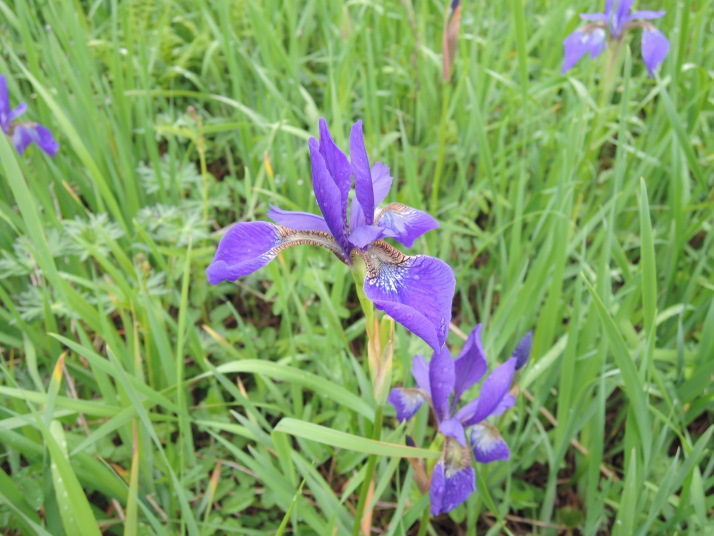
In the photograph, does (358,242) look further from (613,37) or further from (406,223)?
(613,37)

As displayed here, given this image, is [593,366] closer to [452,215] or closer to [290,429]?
[452,215]

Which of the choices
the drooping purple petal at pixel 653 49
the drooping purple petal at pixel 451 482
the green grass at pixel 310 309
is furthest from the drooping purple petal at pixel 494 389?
the drooping purple petal at pixel 653 49

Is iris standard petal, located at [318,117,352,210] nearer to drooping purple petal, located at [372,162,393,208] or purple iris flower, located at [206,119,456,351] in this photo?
purple iris flower, located at [206,119,456,351]

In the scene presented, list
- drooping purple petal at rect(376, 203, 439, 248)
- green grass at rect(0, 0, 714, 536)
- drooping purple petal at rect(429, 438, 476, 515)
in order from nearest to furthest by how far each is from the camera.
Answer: drooping purple petal at rect(376, 203, 439, 248)
drooping purple petal at rect(429, 438, 476, 515)
green grass at rect(0, 0, 714, 536)

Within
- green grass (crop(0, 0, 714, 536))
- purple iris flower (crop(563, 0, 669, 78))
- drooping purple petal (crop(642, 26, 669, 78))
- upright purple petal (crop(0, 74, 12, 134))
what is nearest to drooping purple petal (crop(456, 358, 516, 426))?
green grass (crop(0, 0, 714, 536))

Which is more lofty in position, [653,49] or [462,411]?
[653,49]

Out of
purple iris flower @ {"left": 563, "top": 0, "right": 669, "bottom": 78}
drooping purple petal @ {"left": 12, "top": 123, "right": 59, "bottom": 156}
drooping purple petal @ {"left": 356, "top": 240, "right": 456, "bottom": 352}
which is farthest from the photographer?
purple iris flower @ {"left": 563, "top": 0, "right": 669, "bottom": 78}

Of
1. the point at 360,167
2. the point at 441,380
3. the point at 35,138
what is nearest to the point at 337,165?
the point at 360,167
